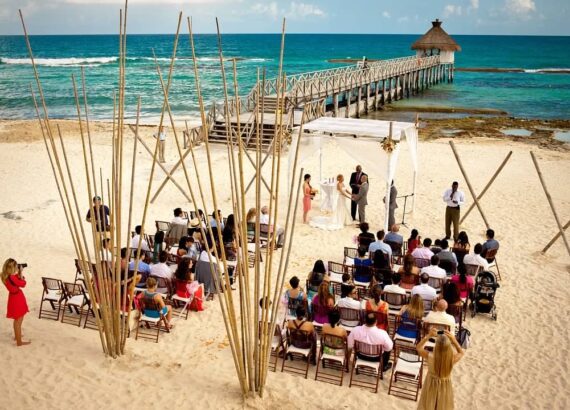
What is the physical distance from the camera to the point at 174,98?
4397 centimetres

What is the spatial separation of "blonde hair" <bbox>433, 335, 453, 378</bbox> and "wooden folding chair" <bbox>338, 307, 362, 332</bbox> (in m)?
1.97

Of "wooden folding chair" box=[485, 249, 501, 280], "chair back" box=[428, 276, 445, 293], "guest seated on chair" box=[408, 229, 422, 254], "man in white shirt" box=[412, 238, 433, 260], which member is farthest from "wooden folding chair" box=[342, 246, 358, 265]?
"wooden folding chair" box=[485, 249, 501, 280]

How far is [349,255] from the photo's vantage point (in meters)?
10.2

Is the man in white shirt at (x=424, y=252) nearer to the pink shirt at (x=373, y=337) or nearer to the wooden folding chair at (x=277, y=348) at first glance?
the pink shirt at (x=373, y=337)

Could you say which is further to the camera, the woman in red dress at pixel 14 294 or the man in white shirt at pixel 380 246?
the man in white shirt at pixel 380 246

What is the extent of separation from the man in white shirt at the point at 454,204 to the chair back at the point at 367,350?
5790 mm

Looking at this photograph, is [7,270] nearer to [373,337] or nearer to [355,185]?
[373,337]

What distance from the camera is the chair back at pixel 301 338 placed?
22.4 ft

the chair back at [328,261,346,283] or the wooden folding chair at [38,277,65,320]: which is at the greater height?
the chair back at [328,261,346,283]

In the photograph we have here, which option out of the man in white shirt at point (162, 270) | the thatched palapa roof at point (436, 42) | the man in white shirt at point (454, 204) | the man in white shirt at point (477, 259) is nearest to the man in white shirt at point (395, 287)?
the man in white shirt at point (477, 259)

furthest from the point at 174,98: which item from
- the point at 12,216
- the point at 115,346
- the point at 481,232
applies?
the point at 115,346

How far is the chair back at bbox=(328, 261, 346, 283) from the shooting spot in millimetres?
9029

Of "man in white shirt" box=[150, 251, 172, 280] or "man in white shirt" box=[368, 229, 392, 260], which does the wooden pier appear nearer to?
"man in white shirt" box=[150, 251, 172, 280]

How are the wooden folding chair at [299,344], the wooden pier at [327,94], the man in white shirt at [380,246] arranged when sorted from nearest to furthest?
A: the wooden folding chair at [299,344], the man in white shirt at [380,246], the wooden pier at [327,94]
